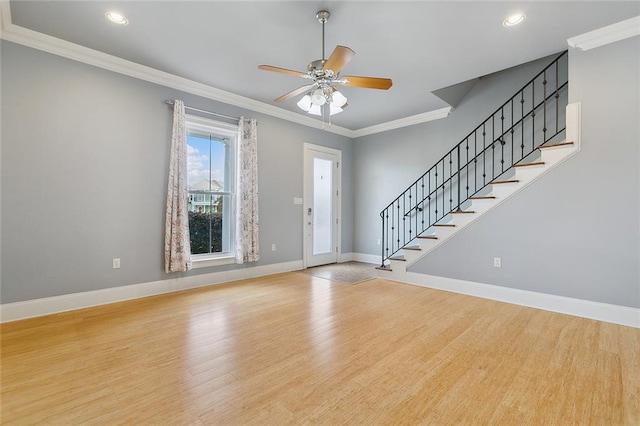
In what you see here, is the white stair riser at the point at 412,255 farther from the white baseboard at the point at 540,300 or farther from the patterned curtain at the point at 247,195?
the patterned curtain at the point at 247,195

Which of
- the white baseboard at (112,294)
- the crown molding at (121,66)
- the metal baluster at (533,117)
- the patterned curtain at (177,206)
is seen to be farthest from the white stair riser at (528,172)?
the patterned curtain at (177,206)

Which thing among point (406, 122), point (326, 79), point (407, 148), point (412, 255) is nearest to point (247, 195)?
→ point (326, 79)

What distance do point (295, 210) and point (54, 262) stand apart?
3524mm

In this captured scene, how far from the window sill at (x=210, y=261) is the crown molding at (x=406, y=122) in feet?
13.4

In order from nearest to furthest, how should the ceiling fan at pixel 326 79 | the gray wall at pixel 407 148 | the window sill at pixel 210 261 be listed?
the ceiling fan at pixel 326 79, the window sill at pixel 210 261, the gray wall at pixel 407 148

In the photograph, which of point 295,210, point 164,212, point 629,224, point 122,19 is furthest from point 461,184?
point 122,19

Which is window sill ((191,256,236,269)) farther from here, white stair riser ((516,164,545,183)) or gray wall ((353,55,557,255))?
white stair riser ((516,164,545,183))

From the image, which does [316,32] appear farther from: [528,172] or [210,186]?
[528,172]

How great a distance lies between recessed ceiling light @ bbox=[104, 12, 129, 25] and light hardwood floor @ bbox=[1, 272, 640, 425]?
10.2 feet

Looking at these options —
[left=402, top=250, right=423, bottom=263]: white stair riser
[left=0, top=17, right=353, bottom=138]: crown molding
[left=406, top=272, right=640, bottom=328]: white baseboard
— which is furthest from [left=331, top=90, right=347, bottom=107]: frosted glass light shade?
[left=406, top=272, right=640, bottom=328]: white baseboard

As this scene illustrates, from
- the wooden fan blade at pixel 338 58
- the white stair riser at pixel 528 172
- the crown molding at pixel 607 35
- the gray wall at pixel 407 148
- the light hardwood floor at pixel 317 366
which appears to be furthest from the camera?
the gray wall at pixel 407 148

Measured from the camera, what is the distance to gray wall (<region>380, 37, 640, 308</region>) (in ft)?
9.82

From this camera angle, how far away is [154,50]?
133 inches

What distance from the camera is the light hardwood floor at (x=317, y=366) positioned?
1684mm
